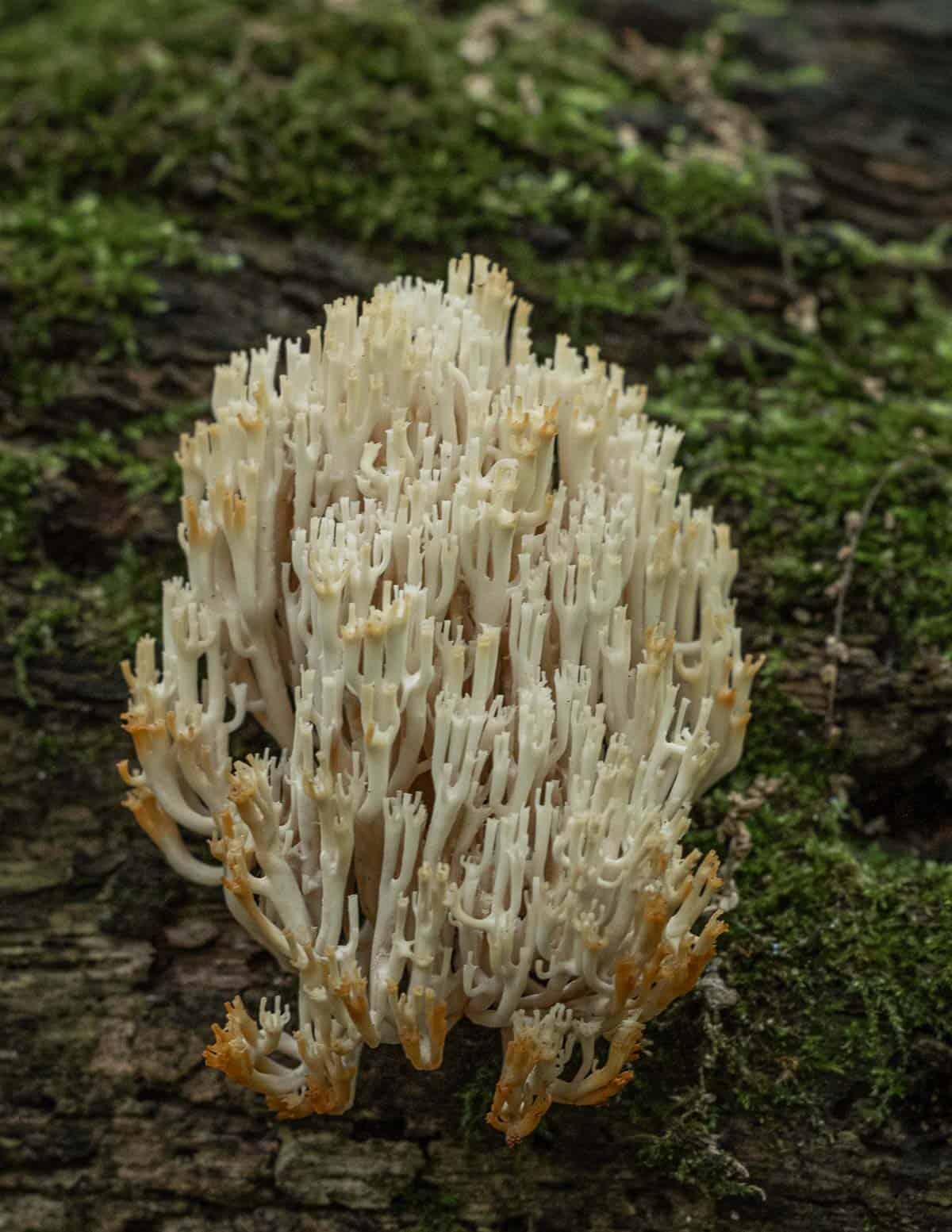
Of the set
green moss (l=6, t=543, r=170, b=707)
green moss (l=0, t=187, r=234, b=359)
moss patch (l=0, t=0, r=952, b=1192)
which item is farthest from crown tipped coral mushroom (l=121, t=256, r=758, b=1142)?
green moss (l=0, t=187, r=234, b=359)

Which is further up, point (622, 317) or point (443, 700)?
point (622, 317)

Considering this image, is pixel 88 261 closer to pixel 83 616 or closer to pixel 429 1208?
pixel 83 616

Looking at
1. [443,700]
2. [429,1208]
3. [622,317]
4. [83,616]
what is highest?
[622,317]

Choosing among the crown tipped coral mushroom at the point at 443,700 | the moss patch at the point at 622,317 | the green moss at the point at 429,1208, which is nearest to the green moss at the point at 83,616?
the moss patch at the point at 622,317

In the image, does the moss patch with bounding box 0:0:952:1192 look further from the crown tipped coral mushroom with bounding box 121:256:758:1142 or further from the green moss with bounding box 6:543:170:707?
the crown tipped coral mushroom with bounding box 121:256:758:1142

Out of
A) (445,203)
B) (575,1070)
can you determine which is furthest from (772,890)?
(445,203)

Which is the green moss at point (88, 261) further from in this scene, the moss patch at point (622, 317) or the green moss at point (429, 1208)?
the green moss at point (429, 1208)

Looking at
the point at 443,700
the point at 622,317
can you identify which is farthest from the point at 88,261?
the point at 443,700

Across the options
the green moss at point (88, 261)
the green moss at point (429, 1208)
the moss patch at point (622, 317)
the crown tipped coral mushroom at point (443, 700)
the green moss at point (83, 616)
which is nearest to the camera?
the crown tipped coral mushroom at point (443, 700)

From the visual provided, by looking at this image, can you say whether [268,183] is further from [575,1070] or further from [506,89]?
[575,1070]
